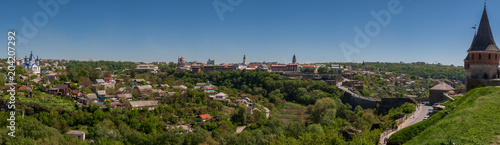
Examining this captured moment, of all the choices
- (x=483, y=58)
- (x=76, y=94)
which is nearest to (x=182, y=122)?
(x=76, y=94)

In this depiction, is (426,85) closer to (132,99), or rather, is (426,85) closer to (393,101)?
(393,101)

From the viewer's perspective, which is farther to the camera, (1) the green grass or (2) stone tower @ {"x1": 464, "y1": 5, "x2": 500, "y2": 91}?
(1) the green grass

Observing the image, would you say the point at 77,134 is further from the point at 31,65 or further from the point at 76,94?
the point at 31,65

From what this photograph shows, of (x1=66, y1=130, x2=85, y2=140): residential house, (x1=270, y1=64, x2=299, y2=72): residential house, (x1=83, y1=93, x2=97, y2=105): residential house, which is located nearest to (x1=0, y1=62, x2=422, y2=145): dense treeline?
(x1=66, y1=130, x2=85, y2=140): residential house

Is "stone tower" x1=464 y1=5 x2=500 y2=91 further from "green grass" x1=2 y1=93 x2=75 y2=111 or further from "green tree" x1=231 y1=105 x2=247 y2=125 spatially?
"green grass" x1=2 y1=93 x2=75 y2=111

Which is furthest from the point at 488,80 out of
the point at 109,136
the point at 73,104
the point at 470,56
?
the point at 73,104

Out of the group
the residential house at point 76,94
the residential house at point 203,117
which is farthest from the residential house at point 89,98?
the residential house at point 203,117

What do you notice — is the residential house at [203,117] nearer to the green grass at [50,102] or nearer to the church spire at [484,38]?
the green grass at [50,102]

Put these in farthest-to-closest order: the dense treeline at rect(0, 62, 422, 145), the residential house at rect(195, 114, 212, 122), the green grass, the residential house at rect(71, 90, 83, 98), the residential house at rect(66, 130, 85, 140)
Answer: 1. the residential house at rect(71, 90, 83, 98)
2. the residential house at rect(195, 114, 212, 122)
3. the green grass
4. the residential house at rect(66, 130, 85, 140)
5. the dense treeline at rect(0, 62, 422, 145)
